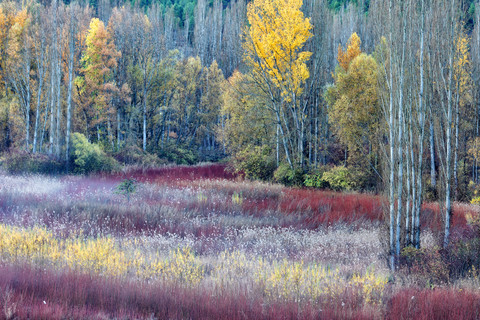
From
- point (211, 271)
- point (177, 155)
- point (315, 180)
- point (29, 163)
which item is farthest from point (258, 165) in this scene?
point (211, 271)

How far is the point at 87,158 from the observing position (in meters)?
22.6

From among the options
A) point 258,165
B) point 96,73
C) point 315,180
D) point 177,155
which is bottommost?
point 315,180

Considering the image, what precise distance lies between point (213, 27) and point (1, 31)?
44.7 meters

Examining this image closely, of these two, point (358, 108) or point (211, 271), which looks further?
point (358, 108)

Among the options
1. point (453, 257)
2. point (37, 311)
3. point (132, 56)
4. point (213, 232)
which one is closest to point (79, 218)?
point (213, 232)

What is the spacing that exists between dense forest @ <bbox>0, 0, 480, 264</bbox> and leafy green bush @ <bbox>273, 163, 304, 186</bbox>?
76 mm

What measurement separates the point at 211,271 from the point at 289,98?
14670 millimetres

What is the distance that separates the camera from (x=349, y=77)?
24.5m

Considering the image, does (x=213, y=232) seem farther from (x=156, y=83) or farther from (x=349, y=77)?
(x=156, y=83)

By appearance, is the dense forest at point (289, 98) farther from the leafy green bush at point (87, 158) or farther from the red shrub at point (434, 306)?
the red shrub at point (434, 306)

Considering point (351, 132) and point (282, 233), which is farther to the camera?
point (351, 132)

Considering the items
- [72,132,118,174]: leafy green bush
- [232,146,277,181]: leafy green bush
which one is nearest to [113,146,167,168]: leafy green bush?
[72,132,118,174]: leafy green bush

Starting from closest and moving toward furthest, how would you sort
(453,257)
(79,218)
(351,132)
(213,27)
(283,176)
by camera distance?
(453,257) < (79,218) < (283,176) < (351,132) < (213,27)

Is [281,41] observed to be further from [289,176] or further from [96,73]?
[96,73]
